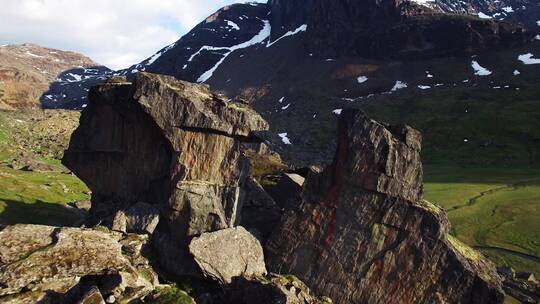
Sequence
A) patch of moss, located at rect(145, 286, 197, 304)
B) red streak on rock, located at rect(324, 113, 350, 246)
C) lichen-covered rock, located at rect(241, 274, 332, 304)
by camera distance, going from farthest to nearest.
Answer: red streak on rock, located at rect(324, 113, 350, 246) < lichen-covered rock, located at rect(241, 274, 332, 304) < patch of moss, located at rect(145, 286, 197, 304)

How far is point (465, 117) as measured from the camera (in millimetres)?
177750

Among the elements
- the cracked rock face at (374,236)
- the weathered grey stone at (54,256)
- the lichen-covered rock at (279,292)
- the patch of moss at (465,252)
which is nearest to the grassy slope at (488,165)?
the patch of moss at (465,252)

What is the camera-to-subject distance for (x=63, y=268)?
24938mm

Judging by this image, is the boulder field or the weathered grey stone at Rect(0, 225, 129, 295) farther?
the boulder field

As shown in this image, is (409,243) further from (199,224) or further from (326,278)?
(199,224)

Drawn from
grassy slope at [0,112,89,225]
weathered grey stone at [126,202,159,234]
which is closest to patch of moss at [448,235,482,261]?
weathered grey stone at [126,202,159,234]

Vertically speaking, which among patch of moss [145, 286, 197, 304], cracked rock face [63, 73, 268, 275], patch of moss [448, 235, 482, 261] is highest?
cracked rock face [63, 73, 268, 275]

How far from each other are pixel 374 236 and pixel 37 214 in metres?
38.1

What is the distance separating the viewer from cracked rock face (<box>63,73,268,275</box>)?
104 ft

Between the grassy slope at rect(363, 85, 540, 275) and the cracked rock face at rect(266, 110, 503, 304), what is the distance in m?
28.5

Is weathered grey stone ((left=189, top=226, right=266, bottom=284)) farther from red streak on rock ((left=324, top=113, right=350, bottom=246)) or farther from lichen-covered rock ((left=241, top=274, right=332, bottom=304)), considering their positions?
red streak on rock ((left=324, top=113, right=350, bottom=246))

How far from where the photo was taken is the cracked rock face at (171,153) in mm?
31625

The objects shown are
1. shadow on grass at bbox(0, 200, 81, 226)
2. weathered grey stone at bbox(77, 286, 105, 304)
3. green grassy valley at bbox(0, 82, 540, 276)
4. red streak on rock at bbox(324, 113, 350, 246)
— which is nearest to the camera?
weathered grey stone at bbox(77, 286, 105, 304)

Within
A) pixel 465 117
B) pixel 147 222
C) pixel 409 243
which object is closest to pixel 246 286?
pixel 147 222
